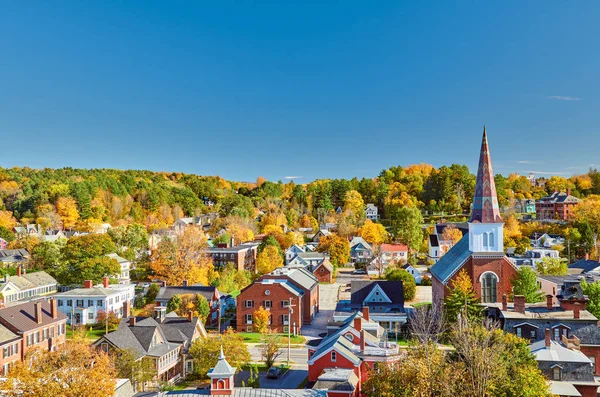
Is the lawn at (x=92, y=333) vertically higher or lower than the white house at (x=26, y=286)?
lower

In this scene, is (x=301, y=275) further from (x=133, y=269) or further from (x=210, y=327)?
(x=133, y=269)

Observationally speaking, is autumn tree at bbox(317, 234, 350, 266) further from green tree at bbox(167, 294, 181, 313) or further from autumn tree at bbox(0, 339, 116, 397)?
autumn tree at bbox(0, 339, 116, 397)

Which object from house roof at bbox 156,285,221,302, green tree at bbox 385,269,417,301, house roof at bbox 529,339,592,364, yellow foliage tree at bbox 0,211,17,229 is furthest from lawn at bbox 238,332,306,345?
yellow foliage tree at bbox 0,211,17,229

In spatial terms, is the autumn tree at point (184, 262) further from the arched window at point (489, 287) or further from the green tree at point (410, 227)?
the green tree at point (410, 227)

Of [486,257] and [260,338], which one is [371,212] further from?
[260,338]

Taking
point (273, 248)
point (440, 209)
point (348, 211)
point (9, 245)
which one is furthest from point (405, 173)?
point (9, 245)

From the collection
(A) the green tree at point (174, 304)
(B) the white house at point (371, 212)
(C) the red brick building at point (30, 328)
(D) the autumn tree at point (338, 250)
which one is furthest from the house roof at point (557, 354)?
(B) the white house at point (371, 212)
